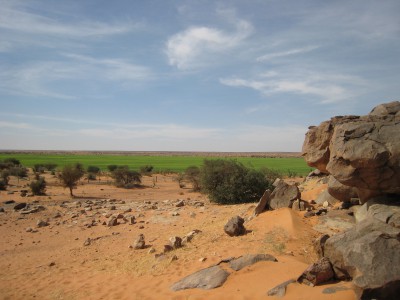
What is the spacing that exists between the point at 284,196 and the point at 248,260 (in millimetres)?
4699

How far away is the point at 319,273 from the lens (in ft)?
20.2

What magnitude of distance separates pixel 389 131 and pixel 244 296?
517 cm

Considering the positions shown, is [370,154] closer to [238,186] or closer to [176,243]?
[176,243]

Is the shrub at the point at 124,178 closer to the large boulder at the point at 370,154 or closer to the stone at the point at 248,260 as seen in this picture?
the stone at the point at 248,260

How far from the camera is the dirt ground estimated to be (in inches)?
283

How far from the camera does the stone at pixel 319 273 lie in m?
6.15

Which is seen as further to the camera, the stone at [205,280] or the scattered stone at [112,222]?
the scattered stone at [112,222]

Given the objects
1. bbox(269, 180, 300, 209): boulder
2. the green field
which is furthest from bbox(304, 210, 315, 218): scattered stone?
the green field

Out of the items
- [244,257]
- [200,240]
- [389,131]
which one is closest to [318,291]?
[244,257]

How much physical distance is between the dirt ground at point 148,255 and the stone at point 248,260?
18 centimetres

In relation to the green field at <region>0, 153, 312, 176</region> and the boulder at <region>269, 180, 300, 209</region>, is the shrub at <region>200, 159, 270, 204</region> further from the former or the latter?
the green field at <region>0, 153, 312, 176</region>

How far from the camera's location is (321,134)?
10.6 meters

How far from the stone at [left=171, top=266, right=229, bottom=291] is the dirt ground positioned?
18cm

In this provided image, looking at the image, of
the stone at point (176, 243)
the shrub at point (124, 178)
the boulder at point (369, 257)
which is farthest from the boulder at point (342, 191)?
the shrub at point (124, 178)
